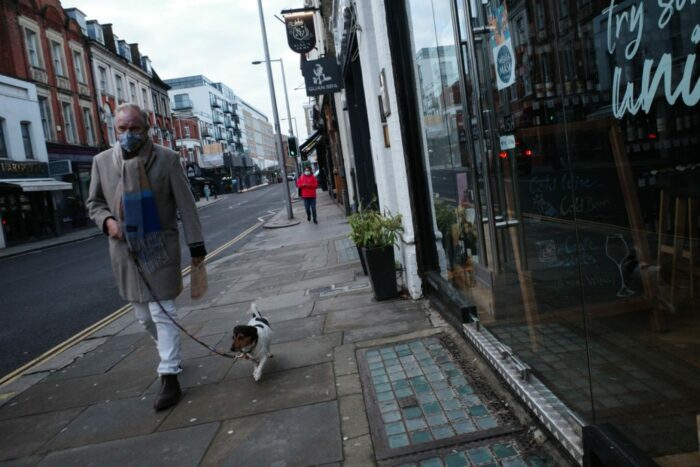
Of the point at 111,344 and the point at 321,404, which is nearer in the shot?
the point at 321,404

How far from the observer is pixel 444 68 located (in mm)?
3885

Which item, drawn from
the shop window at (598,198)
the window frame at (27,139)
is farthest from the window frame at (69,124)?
the shop window at (598,198)

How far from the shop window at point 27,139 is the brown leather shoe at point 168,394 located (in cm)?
2736

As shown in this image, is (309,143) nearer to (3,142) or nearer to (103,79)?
(3,142)

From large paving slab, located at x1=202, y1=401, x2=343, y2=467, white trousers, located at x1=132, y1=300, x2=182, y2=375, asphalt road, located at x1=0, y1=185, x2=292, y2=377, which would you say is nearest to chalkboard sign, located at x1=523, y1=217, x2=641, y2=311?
large paving slab, located at x1=202, y1=401, x2=343, y2=467

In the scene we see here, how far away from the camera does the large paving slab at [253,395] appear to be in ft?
11.3

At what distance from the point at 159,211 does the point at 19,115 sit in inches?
1072

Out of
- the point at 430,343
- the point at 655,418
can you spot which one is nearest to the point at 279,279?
the point at 430,343

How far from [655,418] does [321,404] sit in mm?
1986

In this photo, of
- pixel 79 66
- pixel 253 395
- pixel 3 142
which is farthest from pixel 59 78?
pixel 253 395

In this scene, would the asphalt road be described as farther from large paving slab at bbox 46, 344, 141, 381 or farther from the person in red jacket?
the person in red jacket

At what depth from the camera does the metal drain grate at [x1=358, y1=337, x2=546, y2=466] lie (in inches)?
102

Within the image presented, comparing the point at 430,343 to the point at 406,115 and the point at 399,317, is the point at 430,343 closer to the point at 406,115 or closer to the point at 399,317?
the point at 399,317

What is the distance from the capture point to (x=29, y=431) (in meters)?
3.65
